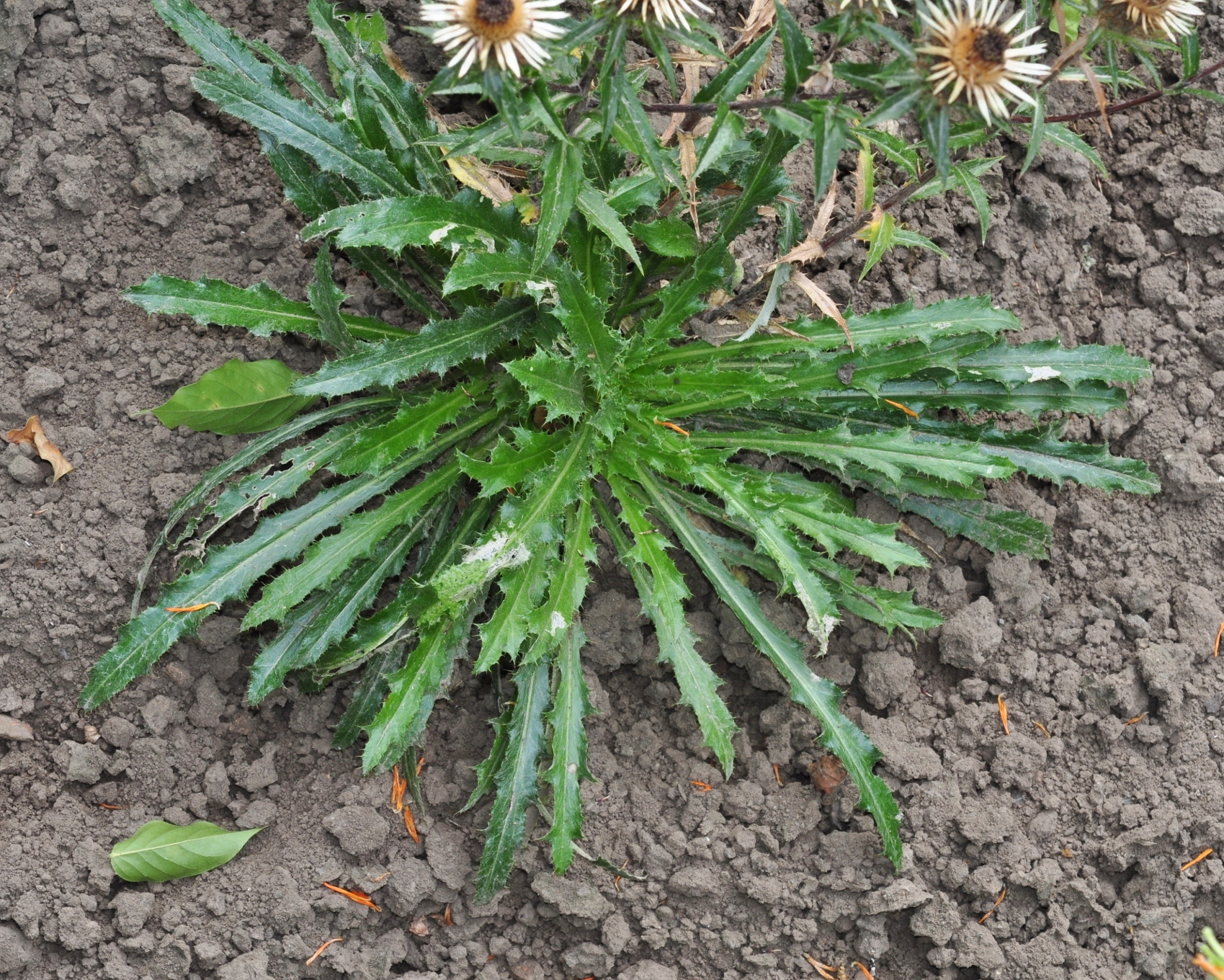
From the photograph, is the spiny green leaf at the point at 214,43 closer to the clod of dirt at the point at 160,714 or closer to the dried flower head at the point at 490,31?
the dried flower head at the point at 490,31

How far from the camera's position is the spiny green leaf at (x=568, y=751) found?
8.96ft

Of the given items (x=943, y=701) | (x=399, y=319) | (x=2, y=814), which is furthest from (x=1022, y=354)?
(x=2, y=814)

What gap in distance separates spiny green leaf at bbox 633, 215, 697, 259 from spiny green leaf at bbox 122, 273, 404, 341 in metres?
0.84

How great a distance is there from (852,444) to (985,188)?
3.71 feet

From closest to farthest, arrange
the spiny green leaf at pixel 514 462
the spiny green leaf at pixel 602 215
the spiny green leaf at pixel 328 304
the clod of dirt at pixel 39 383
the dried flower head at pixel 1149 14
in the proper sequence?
the dried flower head at pixel 1149 14 → the spiny green leaf at pixel 602 215 → the spiny green leaf at pixel 514 462 → the spiny green leaf at pixel 328 304 → the clod of dirt at pixel 39 383

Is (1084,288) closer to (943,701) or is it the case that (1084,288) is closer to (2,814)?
(943,701)

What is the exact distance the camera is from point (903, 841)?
2973mm

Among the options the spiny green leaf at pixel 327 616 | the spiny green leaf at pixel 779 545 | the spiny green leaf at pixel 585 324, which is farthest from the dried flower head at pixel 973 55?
the spiny green leaf at pixel 327 616

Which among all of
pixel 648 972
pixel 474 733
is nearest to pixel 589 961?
pixel 648 972

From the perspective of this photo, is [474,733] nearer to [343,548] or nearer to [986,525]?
[343,548]

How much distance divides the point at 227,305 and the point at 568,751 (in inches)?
58.7

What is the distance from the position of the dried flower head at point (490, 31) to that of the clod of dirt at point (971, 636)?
6.68 ft

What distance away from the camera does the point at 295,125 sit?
275 centimetres

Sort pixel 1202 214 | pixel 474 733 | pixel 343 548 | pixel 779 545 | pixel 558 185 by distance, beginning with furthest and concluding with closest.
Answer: pixel 1202 214
pixel 474 733
pixel 343 548
pixel 779 545
pixel 558 185
